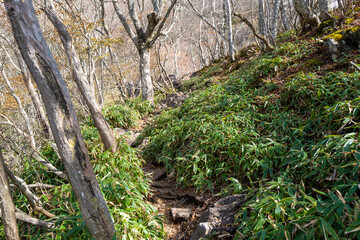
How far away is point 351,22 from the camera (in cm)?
459

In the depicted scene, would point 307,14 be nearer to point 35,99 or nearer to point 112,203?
point 112,203

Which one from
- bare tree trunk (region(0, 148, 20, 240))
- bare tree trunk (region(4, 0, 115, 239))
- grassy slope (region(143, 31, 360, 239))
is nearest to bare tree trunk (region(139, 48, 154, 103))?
grassy slope (region(143, 31, 360, 239))

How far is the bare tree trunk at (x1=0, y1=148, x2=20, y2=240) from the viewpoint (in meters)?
1.56

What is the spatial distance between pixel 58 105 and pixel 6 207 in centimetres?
91

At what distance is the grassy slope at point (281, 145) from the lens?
71.5 inches

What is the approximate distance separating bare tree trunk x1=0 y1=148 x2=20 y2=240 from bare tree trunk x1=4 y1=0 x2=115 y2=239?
43 centimetres

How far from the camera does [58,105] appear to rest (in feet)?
5.20

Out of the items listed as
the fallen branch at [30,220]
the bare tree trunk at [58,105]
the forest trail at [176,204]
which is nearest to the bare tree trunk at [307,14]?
the forest trail at [176,204]

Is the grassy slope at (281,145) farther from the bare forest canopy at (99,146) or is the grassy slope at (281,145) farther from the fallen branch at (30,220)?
the fallen branch at (30,220)

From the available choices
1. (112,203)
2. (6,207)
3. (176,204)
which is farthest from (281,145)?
(6,207)

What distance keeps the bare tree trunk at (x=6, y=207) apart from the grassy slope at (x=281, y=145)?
6.64 ft

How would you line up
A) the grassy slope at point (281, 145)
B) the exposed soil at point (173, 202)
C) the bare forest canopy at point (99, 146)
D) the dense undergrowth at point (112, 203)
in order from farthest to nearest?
the exposed soil at point (173, 202) → the dense undergrowth at point (112, 203) → the grassy slope at point (281, 145) → the bare forest canopy at point (99, 146)

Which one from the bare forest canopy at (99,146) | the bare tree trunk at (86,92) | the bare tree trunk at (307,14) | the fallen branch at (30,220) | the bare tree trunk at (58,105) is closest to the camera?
the bare tree trunk at (58,105)

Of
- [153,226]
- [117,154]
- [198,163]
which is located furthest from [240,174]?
[117,154]
